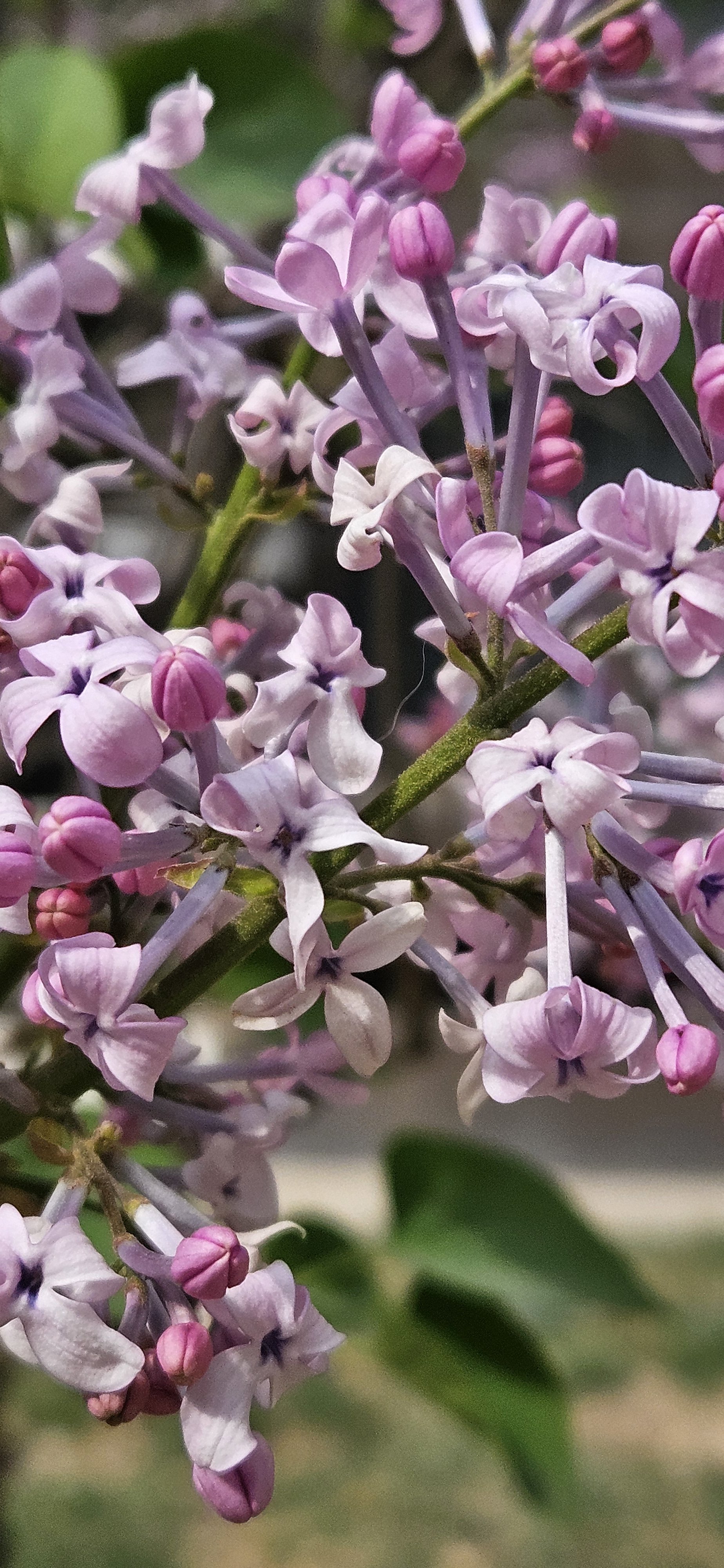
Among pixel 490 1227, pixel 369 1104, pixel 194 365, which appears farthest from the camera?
pixel 369 1104

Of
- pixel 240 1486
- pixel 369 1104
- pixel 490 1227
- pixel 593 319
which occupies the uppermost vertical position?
pixel 593 319

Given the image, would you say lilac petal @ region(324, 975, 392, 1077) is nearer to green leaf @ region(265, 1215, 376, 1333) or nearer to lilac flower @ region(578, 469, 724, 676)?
lilac flower @ region(578, 469, 724, 676)

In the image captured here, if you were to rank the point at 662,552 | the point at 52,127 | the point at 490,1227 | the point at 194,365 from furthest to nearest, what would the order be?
the point at 490,1227 < the point at 52,127 < the point at 194,365 < the point at 662,552

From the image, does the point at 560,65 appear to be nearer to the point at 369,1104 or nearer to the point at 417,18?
the point at 417,18

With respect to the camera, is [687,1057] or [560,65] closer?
[687,1057]

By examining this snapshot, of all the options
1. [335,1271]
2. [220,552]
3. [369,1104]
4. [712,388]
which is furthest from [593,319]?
[369,1104]

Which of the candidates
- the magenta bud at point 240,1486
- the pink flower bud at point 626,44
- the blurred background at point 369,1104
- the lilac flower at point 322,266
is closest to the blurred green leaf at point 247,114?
the blurred background at point 369,1104

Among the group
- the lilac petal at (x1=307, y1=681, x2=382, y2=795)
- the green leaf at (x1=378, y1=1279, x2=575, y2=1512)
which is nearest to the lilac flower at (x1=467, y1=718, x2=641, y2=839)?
the lilac petal at (x1=307, y1=681, x2=382, y2=795)
